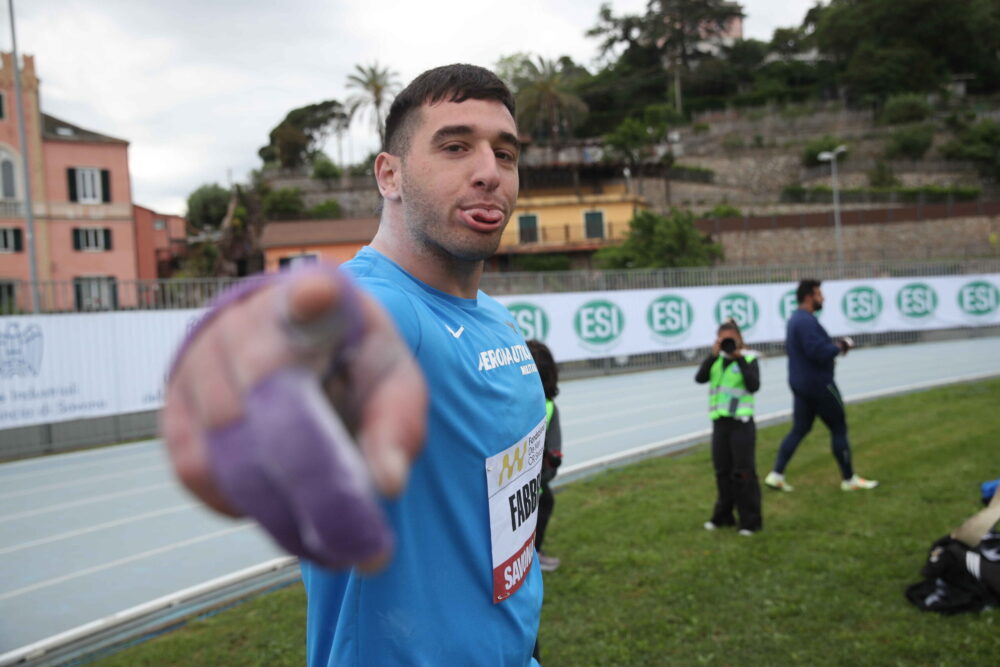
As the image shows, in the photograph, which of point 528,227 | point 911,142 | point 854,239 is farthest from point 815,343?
point 911,142

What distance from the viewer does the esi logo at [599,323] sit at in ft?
60.3

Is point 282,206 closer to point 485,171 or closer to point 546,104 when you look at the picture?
point 546,104

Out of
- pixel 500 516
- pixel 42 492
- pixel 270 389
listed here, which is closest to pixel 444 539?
pixel 500 516

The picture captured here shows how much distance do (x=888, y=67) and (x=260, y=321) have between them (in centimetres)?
7735

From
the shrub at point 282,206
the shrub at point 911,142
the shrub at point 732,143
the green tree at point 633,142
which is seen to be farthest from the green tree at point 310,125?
the shrub at point 911,142

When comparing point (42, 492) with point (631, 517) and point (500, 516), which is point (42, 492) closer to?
point (631, 517)

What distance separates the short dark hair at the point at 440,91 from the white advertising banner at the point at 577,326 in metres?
10.2

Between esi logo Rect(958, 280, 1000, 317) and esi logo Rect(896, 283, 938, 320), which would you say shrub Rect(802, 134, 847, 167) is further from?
esi logo Rect(896, 283, 938, 320)

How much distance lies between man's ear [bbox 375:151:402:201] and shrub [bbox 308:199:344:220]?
176ft

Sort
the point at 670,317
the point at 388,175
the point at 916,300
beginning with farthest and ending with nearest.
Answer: the point at 916,300, the point at 670,317, the point at 388,175

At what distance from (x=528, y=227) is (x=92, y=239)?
26.5m

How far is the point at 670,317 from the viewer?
19.6 meters

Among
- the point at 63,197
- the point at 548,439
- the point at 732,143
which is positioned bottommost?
the point at 548,439

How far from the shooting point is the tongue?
1.48 m
